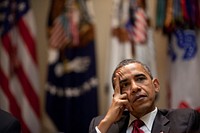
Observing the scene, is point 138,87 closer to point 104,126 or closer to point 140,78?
point 140,78

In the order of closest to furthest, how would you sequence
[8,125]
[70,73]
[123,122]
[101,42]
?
[8,125] < [123,122] < [70,73] < [101,42]

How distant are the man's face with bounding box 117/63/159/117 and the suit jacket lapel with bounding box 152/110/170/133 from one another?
0.21ft

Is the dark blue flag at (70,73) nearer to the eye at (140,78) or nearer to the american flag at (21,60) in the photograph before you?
the american flag at (21,60)

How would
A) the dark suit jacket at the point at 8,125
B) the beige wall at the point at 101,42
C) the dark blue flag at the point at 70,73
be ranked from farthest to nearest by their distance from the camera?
the beige wall at the point at 101,42, the dark blue flag at the point at 70,73, the dark suit jacket at the point at 8,125

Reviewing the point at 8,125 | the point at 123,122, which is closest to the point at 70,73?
the point at 123,122

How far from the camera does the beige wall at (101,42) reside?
3701 mm

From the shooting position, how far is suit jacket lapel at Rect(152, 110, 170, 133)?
198 cm

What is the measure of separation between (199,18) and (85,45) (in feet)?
3.40

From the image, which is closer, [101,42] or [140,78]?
[140,78]

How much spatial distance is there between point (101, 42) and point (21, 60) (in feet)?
2.69

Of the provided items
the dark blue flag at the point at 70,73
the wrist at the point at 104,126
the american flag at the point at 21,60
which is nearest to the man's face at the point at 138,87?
the wrist at the point at 104,126

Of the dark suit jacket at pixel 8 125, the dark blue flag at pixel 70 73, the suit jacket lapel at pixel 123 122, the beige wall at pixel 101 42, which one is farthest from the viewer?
the beige wall at pixel 101 42

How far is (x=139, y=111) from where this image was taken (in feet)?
6.64

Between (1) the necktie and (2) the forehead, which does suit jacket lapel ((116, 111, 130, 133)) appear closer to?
(1) the necktie
